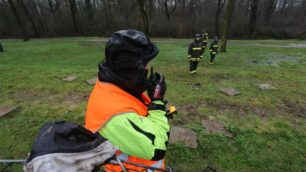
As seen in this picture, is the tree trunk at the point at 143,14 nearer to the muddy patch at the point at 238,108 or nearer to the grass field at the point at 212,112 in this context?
the grass field at the point at 212,112

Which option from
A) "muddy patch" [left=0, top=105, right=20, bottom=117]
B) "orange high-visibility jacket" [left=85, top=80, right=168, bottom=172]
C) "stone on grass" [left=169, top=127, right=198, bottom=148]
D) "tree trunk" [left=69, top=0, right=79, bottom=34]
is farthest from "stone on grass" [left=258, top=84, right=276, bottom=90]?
"tree trunk" [left=69, top=0, right=79, bottom=34]

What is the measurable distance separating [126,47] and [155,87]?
1.45 ft

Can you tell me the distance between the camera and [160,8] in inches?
1357

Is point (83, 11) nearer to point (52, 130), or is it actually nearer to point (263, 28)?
point (263, 28)

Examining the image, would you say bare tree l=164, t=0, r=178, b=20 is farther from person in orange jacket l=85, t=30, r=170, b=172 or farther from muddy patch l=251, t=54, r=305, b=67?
person in orange jacket l=85, t=30, r=170, b=172

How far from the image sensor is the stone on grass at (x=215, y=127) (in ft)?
13.4

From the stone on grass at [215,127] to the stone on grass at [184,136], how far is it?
0.42 metres

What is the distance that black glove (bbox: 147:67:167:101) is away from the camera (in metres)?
1.75

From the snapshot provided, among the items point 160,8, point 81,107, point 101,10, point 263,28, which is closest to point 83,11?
point 101,10

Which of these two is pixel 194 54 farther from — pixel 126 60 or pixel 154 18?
pixel 154 18

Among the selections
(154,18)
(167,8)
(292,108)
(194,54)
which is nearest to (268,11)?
(167,8)

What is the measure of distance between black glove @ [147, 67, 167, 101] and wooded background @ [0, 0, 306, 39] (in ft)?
87.8

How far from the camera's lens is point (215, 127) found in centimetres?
425

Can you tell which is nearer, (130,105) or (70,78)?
(130,105)
